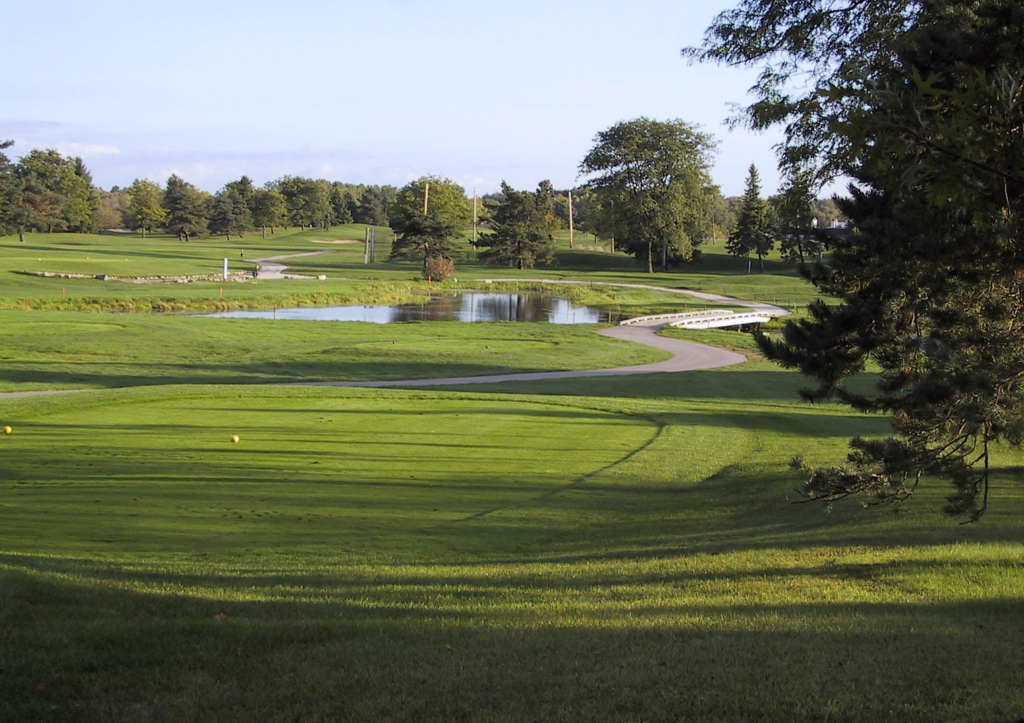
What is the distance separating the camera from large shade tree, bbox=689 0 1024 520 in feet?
18.4

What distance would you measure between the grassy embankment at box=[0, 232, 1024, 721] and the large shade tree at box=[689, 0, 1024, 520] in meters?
1.26

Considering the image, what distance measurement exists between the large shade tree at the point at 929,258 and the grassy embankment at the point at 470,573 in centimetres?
126

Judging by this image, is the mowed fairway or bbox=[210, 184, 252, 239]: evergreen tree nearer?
the mowed fairway

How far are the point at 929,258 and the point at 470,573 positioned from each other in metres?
5.53

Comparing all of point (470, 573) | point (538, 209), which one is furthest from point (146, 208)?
point (470, 573)

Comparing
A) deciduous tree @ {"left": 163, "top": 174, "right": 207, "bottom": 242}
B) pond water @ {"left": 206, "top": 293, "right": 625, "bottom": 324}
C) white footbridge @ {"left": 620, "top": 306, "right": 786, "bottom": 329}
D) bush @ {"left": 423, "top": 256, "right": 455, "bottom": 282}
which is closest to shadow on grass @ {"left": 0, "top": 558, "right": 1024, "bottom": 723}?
pond water @ {"left": 206, "top": 293, "right": 625, "bottom": 324}

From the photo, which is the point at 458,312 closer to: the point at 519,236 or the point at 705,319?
the point at 705,319

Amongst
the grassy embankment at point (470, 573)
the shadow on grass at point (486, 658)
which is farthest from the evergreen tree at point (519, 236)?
the shadow on grass at point (486, 658)

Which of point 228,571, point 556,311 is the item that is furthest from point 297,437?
point 556,311

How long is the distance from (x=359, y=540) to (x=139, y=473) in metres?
4.45

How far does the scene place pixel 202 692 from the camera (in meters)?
5.25

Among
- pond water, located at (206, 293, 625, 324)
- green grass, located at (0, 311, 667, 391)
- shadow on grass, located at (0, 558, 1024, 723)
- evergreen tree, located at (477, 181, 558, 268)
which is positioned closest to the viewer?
shadow on grass, located at (0, 558, 1024, 723)

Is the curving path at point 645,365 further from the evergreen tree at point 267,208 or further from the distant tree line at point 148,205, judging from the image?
the evergreen tree at point 267,208

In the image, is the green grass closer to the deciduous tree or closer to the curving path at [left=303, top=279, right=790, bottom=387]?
the curving path at [left=303, top=279, right=790, bottom=387]
